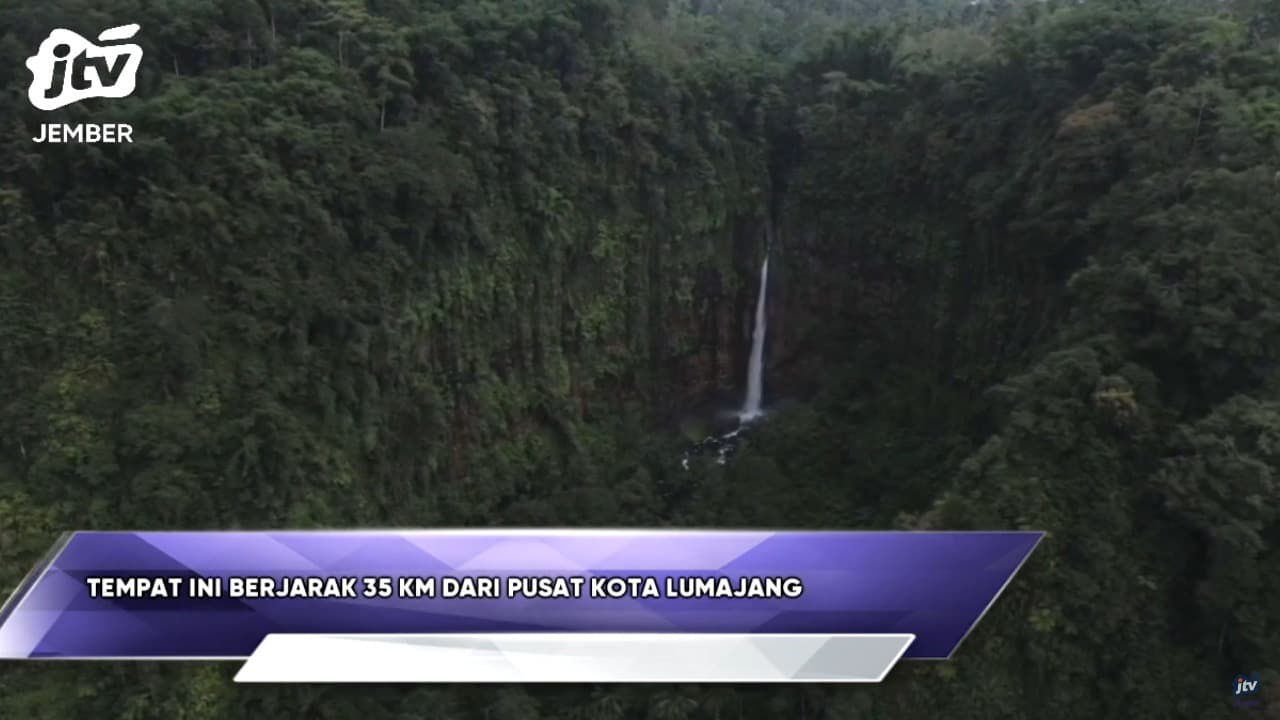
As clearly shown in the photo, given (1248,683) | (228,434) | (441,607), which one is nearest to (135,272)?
(228,434)

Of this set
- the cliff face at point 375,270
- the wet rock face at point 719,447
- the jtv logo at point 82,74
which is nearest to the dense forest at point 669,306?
the cliff face at point 375,270

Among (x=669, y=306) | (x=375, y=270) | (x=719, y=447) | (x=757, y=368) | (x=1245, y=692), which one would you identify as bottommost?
(x=1245, y=692)

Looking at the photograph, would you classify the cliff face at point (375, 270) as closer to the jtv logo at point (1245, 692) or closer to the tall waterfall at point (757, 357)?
the tall waterfall at point (757, 357)

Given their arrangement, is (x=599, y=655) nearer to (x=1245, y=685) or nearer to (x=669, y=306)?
(x=1245, y=685)

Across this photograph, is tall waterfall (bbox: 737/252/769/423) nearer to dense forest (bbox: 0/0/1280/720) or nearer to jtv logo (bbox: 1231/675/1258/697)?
dense forest (bbox: 0/0/1280/720)

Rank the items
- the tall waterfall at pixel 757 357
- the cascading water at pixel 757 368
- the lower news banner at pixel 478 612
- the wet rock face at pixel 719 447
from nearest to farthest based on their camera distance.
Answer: the lower news banner at pixel 478 612, the wet rock face at pixel 719 447, the cascading water at pixel 757 368, the tall waterfall at pixel 757 357

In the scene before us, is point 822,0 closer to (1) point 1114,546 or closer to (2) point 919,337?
(2) point 919,337

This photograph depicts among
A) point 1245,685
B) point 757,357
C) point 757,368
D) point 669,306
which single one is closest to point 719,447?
point 757,368
